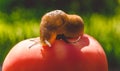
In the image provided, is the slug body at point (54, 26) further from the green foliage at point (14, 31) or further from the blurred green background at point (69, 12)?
the green foliage at point (14, 31)

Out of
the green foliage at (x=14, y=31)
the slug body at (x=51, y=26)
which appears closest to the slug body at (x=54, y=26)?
the slug body at (x=51, y=26)

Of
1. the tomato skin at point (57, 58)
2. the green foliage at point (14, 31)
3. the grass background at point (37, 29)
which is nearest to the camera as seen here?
the tomato skin at point (57, 58)

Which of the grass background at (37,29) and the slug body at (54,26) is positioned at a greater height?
the slug body at (54,26)

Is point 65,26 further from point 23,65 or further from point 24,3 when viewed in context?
point 24,3

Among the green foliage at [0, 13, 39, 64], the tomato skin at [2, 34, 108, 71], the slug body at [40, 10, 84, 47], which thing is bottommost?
the green foliage at [0, 13, 39, 64]

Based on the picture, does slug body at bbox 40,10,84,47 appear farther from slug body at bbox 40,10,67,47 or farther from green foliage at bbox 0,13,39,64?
green foliage at bbox 0,13,39,64

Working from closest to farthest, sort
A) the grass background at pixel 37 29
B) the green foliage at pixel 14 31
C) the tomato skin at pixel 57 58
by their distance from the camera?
the tomato skin at pixel 57 58 → the grass background at pixel 37 29 → the green foliage at pixel 14 31

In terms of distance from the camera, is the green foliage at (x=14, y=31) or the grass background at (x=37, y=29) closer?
the grass background at (x=37, y=29)

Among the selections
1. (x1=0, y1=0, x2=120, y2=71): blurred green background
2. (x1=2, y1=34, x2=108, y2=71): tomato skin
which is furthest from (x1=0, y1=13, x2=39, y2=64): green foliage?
(x1=2, y1=34, x2=108, y2=71): tomato skin
